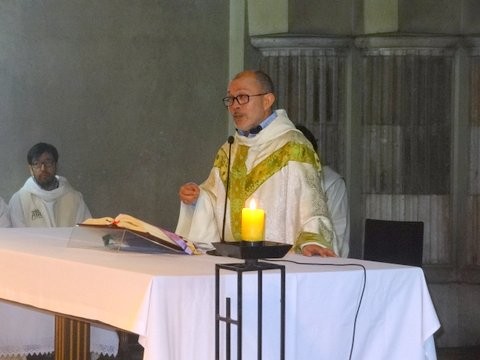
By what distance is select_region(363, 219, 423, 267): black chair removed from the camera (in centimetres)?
684

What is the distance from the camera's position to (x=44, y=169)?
27.0 ft

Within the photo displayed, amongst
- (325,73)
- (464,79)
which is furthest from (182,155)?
(464,79)

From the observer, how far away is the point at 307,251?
4535 mm

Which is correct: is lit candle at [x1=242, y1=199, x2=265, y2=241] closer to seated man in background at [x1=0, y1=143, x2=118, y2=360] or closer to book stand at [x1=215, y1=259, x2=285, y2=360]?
book stand at [x1=215, y1=259, x2=285, y2=360]

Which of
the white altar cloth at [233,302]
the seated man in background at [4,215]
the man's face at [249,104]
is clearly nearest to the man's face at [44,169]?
the seated man in background at [4,215]

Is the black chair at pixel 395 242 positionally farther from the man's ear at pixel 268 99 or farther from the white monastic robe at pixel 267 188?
the man's ear at pixel 268 99

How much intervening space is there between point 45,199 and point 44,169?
0.28 m

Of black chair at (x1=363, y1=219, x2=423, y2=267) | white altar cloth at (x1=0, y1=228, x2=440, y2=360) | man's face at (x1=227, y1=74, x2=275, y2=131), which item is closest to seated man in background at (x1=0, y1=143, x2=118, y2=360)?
black chair at (x1=363, y1=219, x2=423, y2=267)

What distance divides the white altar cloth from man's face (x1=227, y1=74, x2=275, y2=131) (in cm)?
113

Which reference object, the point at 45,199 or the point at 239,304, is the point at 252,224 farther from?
the point at 45,199

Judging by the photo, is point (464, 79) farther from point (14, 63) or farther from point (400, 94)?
point (14, 63)

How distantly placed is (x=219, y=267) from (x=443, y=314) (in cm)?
492

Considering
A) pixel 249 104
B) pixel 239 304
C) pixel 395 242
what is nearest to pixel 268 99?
pixel 249 104

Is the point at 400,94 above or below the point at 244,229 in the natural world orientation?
above
